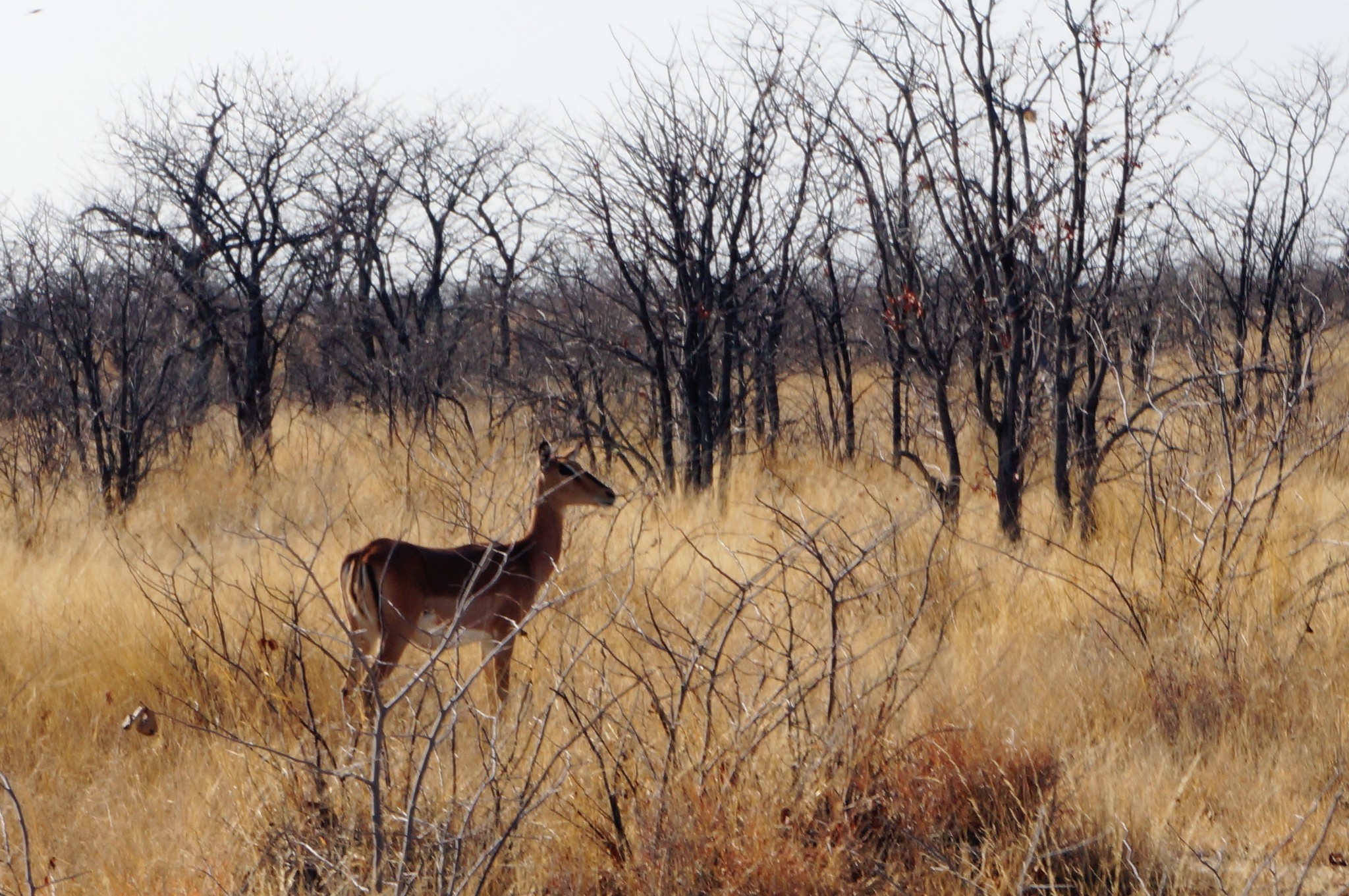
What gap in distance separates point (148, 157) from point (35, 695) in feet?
37.0

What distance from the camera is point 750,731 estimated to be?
11.7 ft

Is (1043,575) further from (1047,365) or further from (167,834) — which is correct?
(167,834)

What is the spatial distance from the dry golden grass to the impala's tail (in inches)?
7.6

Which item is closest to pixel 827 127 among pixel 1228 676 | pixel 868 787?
pixel 1228 676

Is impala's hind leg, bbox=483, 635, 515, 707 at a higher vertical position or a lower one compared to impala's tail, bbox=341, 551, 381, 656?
lower

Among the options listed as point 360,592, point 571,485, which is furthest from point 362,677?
point 571,485

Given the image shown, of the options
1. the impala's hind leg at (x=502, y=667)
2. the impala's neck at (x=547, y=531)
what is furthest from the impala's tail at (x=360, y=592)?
the impala's neck at (x=547, y=531)

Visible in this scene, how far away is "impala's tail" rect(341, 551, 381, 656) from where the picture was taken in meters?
4.76

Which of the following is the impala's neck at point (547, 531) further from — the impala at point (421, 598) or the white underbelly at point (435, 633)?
the white underbelly at point (435, 633)

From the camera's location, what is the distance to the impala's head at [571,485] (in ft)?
18.8

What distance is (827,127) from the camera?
24.8ft

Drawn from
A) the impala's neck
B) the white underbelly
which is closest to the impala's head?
the impala's neck

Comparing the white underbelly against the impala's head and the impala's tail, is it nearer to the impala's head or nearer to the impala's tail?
the impala's tail

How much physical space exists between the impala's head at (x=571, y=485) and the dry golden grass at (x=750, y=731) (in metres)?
0.46
